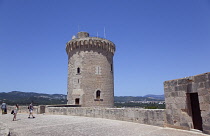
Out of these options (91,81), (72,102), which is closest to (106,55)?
(91,81)

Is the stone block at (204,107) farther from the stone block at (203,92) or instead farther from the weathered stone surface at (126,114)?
the weathered stone surface at (126,114)

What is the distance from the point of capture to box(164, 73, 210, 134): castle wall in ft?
16.3

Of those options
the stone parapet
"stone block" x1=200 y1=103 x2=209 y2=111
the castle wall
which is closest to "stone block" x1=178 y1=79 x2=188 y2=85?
the castle wall

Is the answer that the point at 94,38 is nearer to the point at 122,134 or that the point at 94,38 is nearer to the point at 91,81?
the point at 91,81

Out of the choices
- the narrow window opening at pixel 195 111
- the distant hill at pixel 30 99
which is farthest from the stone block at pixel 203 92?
the distant hill at pixel 30 99

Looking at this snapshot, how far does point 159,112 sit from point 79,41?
13.9 m

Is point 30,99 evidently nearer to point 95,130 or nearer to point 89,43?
point 89,43

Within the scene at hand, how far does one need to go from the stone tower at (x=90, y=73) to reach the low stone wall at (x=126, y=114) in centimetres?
502

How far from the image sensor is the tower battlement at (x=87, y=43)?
18.4 m

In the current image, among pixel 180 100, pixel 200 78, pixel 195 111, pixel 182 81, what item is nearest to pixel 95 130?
pixel 180 100

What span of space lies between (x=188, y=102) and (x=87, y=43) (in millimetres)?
14208

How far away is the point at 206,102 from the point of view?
16.2 ft

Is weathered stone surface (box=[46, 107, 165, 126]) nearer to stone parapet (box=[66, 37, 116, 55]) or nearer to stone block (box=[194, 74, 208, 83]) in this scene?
stone block (box=[194, 74, 208, 83])

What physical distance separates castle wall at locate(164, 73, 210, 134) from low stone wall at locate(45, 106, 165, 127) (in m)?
0.47
